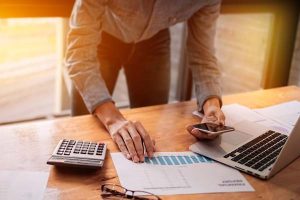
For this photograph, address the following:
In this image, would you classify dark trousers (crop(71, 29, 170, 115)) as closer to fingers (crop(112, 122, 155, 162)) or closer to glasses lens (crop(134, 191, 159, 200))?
fingers (crop(112, 122, 155, 162))

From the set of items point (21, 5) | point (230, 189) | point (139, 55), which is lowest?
point (230, 189)

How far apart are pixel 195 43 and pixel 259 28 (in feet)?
4.45

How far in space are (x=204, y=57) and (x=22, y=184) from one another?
0.84 meters

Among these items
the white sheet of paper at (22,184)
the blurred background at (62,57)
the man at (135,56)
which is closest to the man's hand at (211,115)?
the man at (135,56)

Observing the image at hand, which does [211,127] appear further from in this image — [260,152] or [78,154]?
[78,154]

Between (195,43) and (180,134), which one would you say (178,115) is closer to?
(180,134)

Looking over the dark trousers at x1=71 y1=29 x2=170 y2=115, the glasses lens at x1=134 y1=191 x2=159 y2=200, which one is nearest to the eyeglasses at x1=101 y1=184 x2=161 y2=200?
the glasses lens at x1=134 y1=191 x2=159 y2=200

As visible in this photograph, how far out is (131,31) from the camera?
4.60 feet

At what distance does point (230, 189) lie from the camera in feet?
2.94

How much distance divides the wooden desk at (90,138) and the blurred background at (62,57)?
79cm

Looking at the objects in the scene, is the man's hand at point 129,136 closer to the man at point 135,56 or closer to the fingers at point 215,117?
the man at point 135,56

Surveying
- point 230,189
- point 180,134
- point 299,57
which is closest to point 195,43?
point 180,134

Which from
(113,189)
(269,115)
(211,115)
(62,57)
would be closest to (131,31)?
(211,115)

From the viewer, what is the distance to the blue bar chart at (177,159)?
991 mm
